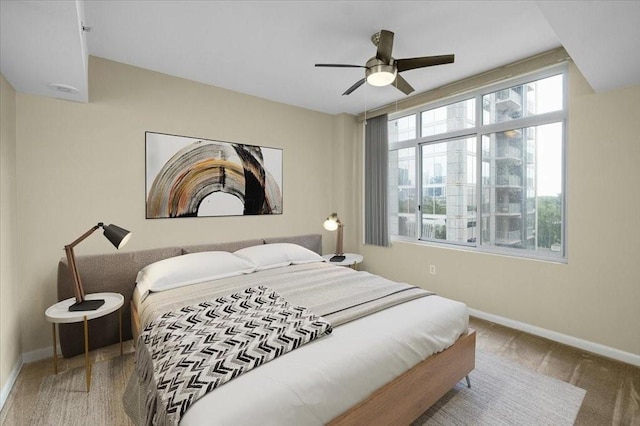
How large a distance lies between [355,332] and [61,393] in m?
2.07

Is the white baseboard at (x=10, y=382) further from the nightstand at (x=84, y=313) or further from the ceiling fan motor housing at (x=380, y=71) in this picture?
the ceiling fan motor housing at (x=380, y=71)

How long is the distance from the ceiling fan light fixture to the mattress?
161 centimetres

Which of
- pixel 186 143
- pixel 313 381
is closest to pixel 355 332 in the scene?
pixel 313 381

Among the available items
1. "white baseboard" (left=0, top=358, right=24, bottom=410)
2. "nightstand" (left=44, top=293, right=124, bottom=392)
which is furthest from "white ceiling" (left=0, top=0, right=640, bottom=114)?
"white baseboard" (left=0, top=358, right=24, bottom=410)

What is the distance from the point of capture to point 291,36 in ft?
7.68

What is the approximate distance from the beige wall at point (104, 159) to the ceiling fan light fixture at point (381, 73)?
1856 millimetres

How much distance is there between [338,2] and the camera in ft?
6.40

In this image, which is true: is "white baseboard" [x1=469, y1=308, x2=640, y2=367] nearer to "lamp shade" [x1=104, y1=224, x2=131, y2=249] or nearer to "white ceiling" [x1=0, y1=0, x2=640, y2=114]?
"white ceiling" [x1=0, y1=0, x2=640, y2=114]

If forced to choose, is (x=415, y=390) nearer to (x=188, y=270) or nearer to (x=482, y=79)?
(x=188, y=270)

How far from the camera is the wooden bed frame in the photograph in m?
1.39

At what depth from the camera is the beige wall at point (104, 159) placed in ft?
8.02

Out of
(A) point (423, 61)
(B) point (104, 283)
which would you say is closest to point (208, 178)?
(B) point (104, 283)

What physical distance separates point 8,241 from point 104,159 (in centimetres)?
93

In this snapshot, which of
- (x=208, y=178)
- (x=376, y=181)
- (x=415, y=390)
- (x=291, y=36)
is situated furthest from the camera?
(x=376, y=181)
